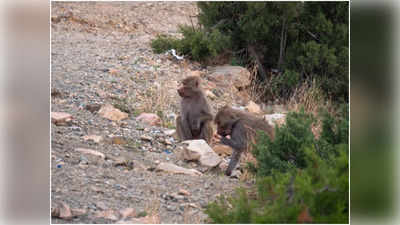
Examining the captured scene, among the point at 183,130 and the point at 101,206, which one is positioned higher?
the point at 183,130

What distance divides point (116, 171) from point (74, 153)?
0.62 m

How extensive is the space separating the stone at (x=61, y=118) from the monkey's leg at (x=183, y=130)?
163cm

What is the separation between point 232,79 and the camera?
10.8 meters

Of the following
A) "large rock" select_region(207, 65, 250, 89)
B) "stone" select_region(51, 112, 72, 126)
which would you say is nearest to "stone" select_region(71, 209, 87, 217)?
"stone" select_region(51, 112, 72, 126)

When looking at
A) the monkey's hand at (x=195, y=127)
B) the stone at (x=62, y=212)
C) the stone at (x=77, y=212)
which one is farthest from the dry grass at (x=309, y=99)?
the stone at (x=62, y=212)

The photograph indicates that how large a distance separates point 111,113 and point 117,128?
1.64 feet

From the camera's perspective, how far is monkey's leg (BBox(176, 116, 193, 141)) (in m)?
7.55

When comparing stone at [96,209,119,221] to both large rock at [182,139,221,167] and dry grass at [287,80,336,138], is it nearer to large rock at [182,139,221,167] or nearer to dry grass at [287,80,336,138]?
large rock at [182,139,221,167]

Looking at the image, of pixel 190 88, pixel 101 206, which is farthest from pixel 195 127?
pixel 101 206

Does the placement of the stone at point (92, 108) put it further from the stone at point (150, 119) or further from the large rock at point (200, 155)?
the large rock at point (200, 155)

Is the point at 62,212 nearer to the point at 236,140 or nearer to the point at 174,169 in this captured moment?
the point at 174,169

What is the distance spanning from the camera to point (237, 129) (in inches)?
256

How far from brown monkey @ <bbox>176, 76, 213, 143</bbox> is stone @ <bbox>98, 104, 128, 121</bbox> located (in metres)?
0.97
